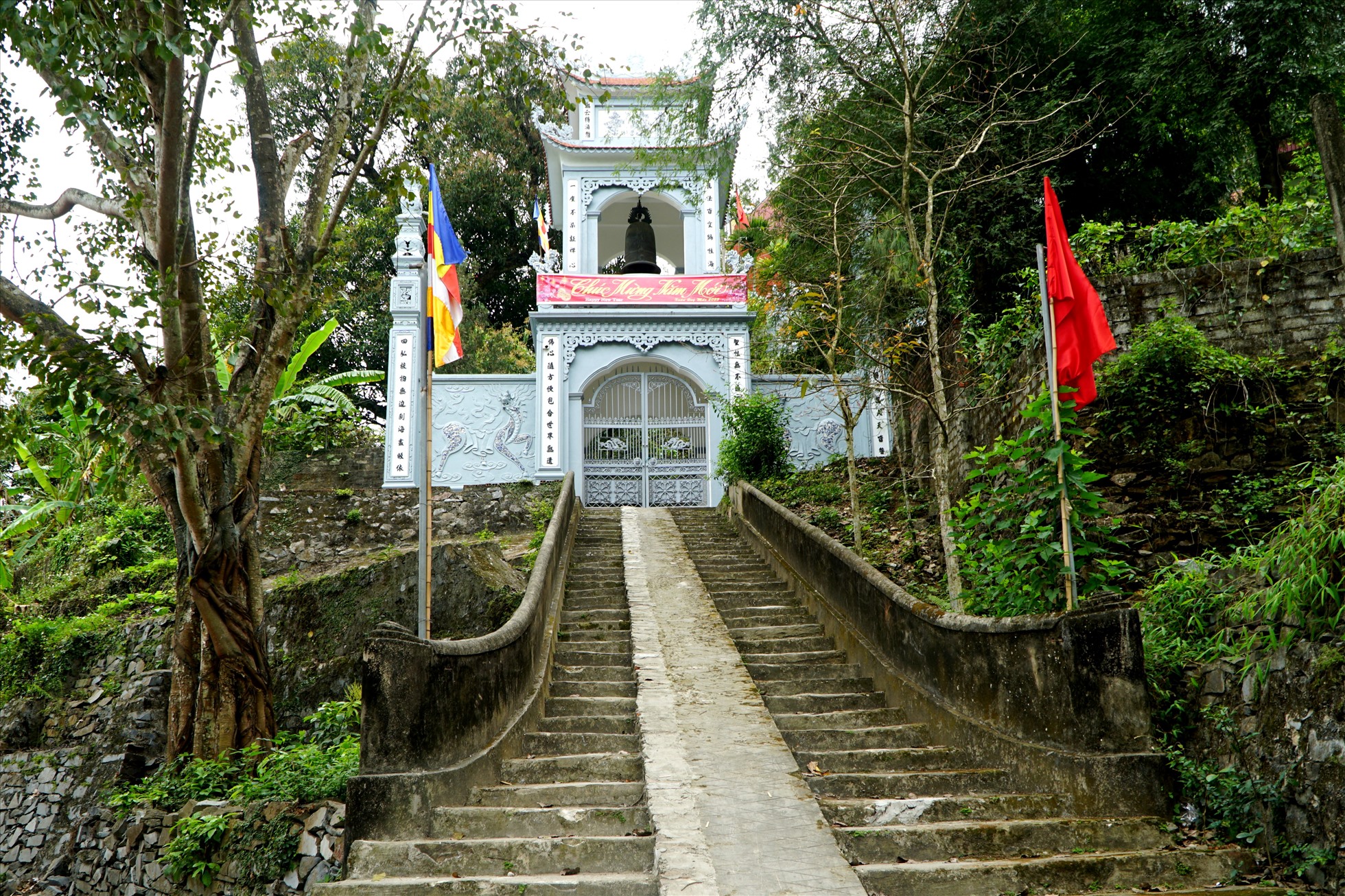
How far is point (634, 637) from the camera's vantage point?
823 cm

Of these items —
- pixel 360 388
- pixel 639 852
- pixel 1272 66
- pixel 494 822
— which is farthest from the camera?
pixel 360 388

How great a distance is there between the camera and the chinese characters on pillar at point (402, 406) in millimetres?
15344

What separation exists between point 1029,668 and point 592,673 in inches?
139

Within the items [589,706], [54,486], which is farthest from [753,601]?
[54,486]

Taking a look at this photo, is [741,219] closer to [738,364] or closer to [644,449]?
[738,364]

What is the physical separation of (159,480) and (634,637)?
4039 millimetres

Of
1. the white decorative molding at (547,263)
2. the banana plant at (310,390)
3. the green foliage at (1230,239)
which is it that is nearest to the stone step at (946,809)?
the green foliage at (1230,239)

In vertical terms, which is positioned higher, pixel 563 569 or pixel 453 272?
pixel 453 272

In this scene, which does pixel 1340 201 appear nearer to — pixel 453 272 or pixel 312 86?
pixel 453 272

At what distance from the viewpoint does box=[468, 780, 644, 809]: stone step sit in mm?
5367

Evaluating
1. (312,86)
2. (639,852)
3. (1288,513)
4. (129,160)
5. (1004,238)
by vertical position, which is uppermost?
(312,86)

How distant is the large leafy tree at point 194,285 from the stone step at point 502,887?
10.8 ft

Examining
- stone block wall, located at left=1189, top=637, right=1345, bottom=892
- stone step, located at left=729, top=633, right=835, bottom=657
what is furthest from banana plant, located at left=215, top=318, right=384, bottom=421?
stone block wall, located at left=1189, top=637, right=1345, bottom=892

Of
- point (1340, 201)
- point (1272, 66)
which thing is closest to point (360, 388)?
point (1272, 66)
